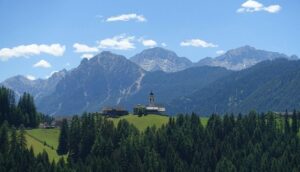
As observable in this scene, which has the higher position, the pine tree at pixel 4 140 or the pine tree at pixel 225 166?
the pine tree at pixel 4 140

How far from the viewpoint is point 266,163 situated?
190250 mm

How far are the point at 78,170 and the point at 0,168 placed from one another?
2282cm

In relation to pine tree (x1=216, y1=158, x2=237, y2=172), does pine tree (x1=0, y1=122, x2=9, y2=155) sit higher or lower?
higher

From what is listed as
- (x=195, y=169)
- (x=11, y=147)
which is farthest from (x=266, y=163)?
(x=11, y=147)

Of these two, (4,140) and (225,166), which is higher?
(4,140)

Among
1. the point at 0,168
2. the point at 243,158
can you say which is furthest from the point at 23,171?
the point at 243,158

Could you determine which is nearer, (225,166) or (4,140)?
(225,166)

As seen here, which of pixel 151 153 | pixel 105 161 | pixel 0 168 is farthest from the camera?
pixel 151 153

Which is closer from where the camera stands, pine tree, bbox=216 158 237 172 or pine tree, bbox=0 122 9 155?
pine tree, bbox=216 158 237 172

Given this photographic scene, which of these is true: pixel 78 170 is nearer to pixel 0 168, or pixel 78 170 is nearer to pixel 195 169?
pixel 0 168

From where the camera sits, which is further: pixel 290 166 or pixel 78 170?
pixel 290 166

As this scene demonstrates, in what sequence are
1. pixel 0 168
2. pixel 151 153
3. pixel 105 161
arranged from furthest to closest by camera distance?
1. pixel 151 153
2. pixel 105 161
3. pixel 0 168

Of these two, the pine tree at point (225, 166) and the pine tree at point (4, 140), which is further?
the pine tree at point (4, 140)

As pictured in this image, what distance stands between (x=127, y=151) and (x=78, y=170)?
2944 centimetres
